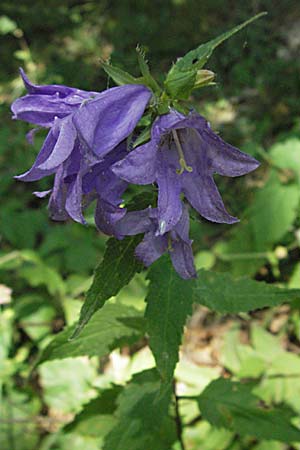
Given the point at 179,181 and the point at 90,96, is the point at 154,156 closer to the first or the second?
the point at 179,181

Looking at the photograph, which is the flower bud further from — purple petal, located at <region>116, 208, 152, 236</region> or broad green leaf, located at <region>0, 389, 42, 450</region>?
broad green leaf, located at <region>0, 389, 42, 450</region>

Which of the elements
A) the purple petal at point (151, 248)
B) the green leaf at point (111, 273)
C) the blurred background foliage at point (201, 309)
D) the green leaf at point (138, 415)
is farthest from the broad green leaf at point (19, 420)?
the purple petal at point (151, 248)

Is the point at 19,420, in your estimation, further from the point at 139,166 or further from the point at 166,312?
the point at 139,166

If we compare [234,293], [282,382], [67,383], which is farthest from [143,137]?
[67,383]

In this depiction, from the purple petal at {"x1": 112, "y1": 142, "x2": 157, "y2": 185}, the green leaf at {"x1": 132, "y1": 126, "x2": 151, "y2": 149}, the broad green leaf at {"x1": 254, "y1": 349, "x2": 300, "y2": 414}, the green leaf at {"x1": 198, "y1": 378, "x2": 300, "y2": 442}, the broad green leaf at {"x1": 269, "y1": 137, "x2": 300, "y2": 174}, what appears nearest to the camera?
the purple petal at {"x1": 112, "y1": 142, "x2": 157, "y2": 185}

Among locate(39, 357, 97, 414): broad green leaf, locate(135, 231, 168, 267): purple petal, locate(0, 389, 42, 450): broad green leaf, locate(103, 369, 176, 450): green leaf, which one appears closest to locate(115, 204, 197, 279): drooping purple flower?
locate(135, 231, 168, 267): purple petal

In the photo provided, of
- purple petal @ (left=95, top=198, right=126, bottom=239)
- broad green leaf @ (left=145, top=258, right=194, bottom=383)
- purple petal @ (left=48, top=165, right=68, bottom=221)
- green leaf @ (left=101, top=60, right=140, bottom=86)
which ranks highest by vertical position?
green leaf @ (left=101, top=60, right=140, bottom=86)

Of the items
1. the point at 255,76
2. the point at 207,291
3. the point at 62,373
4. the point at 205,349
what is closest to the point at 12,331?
the point at 62,373

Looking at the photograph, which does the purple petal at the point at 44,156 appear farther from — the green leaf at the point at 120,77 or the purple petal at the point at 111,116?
the green leaf at the point at 120,77
